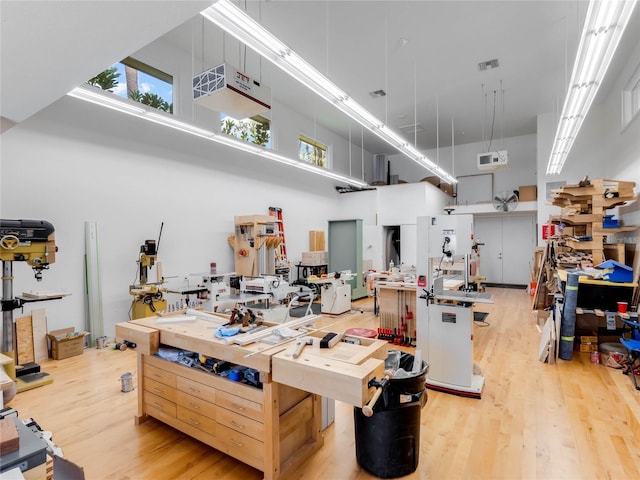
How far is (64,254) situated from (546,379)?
596cm

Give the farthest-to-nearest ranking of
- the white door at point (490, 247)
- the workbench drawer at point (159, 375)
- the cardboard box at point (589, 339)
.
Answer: the white door at point (490, 247) → the cardboard box at point (589, 339) → the workbench drawer at point (159, 375)

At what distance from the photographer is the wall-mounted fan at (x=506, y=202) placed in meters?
8.98

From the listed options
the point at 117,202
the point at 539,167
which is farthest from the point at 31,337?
the point at 539,167

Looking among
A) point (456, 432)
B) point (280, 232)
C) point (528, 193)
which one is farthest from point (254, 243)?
point (528, 193)

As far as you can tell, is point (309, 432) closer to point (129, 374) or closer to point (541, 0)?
point (129, 374)

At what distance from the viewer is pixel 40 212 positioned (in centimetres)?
407

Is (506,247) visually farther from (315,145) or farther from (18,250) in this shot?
(18,250)

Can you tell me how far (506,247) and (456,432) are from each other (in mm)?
8916

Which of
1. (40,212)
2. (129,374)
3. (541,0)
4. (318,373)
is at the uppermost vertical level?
(541,0)

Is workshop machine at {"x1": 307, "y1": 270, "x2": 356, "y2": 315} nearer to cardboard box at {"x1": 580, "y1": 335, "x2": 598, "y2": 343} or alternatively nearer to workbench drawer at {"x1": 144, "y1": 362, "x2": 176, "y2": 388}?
cardboard box at {"x1": 580, "y1": 335, "x2": 598, "y2": 343}

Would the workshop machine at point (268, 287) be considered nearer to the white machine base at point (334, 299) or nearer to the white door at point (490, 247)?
the white machine base at point (334, 299)

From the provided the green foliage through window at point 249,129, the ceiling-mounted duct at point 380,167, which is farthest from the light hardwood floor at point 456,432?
the ceiling-mounted duct at point 380,167

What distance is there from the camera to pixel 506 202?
9055 millimetres

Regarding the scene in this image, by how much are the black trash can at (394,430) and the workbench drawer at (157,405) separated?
1.40m
